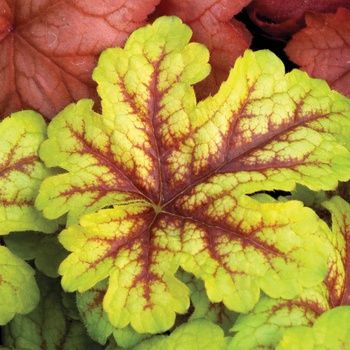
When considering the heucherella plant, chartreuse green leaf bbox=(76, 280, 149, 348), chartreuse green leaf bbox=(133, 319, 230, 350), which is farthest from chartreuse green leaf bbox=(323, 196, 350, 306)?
chartreuse green leaf bbox=(76, 280, 149, 348)

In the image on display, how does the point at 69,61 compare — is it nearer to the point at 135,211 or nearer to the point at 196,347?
the point at 135,211

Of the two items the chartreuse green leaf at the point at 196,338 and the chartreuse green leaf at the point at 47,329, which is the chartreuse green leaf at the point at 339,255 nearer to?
the chartreuse green leaf at the point at 196,338

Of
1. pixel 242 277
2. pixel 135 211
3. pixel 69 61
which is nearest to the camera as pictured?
pixel 242 277

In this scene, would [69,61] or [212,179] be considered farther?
[69,61]

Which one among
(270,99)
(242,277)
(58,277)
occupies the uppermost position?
(270,99)

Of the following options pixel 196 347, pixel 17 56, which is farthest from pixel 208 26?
pixel 196 347

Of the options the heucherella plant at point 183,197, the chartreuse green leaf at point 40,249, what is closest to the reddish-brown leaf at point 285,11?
the heucherella plant at point 183,197
